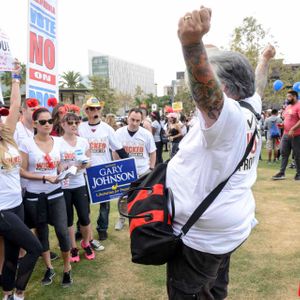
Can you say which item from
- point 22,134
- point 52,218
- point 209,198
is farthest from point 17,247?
point 209,198

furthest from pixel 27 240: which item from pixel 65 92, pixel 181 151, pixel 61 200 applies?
pixel 65 92

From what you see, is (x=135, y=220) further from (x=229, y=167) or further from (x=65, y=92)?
(x=65, y=92)

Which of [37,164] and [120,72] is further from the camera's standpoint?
[120,72]

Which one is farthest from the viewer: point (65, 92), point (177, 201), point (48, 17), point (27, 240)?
point (65, 92)

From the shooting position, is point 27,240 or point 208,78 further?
point 27,240

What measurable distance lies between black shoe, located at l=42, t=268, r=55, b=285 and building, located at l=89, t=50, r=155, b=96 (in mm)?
107582

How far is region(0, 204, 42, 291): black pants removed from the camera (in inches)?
109

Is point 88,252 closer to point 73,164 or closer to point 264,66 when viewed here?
point 73,164

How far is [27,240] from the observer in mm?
2824

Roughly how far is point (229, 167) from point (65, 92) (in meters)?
18.2

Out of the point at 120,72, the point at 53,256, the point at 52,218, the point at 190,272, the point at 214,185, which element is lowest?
the point at 53,256

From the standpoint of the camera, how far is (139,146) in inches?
203

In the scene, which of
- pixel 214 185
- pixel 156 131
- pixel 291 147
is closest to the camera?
pixel 214 185

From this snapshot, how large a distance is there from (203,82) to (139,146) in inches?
157
